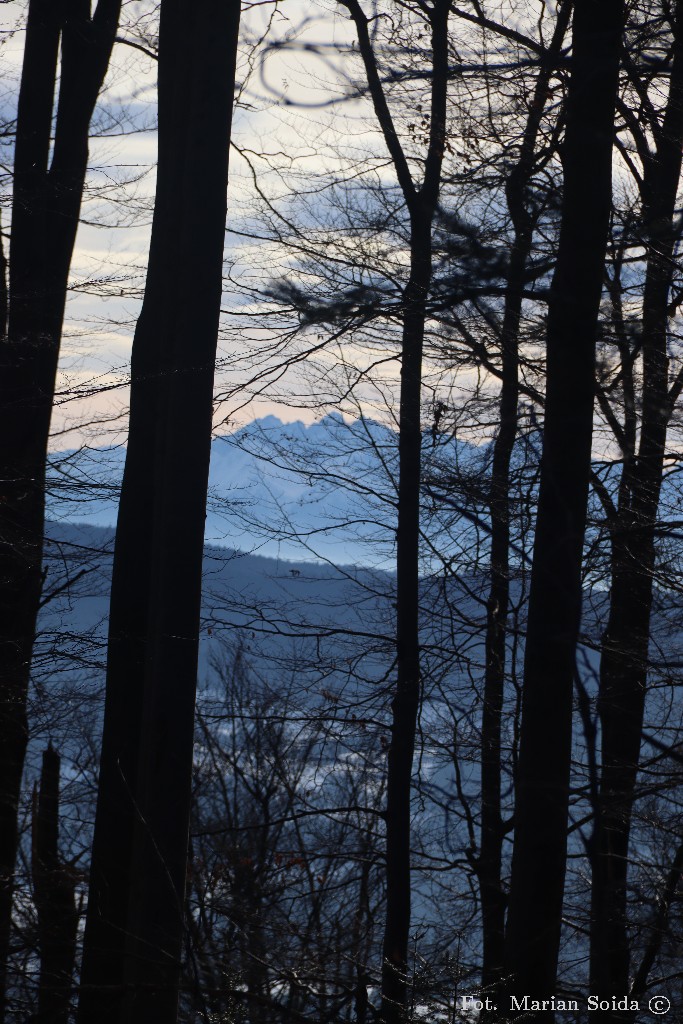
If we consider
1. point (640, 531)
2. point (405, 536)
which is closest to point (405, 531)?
point (405, 536)

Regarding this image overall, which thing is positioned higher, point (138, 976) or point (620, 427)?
point (620, 427)

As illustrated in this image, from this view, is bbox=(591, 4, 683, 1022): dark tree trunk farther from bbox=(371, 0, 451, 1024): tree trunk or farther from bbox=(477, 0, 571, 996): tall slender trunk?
bbox=(371, 0, 451, 1024): tree trunk

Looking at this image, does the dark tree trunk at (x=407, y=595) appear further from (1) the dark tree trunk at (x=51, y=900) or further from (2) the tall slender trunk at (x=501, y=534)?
(1) the dark tree trunk at (x=51, y=900)

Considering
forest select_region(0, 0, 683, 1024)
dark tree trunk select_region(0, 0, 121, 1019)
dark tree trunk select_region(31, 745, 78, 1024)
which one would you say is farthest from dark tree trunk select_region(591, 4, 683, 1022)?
dark tree trunk select_region(0, 0, 121, 1019)

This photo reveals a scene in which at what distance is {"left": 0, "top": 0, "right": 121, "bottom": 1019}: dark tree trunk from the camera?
23.4ft

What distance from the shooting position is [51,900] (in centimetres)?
747

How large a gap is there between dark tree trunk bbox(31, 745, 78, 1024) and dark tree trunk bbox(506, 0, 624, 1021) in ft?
9.11

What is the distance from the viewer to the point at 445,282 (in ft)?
14.0

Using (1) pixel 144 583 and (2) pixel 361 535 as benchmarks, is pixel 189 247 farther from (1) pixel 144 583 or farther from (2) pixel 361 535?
(2) pixel 361 535

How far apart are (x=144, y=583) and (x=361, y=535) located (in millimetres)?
3532

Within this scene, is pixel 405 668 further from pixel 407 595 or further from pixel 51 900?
pixel 51 900

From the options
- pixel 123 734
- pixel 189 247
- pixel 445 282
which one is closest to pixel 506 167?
pixel 445 282

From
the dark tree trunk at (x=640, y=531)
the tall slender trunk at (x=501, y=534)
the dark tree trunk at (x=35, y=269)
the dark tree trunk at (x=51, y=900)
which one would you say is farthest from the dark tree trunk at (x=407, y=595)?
the dark tree trunk at (x=35, y=269)

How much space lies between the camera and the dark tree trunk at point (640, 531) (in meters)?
4.73
